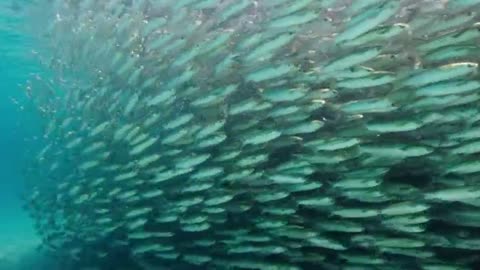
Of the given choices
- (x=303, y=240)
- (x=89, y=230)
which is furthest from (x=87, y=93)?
(x=303, y=240)

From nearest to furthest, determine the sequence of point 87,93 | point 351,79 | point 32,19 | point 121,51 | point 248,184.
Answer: point 351,79, point 248,184, point 121,51, point 87,93, point 32,19

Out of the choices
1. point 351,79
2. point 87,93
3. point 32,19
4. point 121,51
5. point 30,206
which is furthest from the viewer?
point 32,19

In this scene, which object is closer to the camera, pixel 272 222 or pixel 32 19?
pixel 272 222

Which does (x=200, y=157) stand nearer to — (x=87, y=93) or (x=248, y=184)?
(x=248, y=184)

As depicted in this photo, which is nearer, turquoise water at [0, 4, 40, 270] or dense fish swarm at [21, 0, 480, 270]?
dense fish swarm at [21, 0, 480, 270]

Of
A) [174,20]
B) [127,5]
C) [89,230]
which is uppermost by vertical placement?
[127,5]

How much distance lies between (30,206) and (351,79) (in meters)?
8.45

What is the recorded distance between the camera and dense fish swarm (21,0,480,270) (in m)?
5.46

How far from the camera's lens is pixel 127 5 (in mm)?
9984

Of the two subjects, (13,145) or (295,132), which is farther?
(13,145)

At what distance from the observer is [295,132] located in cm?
627

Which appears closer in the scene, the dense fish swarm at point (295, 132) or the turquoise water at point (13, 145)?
the dense fish swarm at point (295, 132)

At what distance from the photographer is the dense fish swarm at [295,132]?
5.46m

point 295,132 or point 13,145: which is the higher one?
point 13,145
